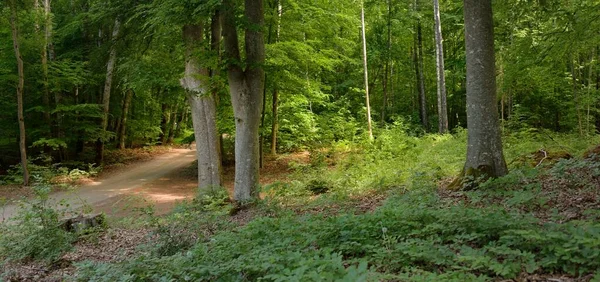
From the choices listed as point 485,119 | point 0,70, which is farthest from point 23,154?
point 485,119

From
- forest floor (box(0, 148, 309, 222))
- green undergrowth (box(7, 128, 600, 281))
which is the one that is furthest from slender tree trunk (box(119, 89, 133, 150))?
green undergrowth (box(7, 128, 600, 281))

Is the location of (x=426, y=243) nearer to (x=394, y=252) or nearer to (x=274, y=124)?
(x=394, y=252)

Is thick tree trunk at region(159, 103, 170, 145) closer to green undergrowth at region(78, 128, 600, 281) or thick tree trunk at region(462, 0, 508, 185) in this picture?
green undergrowth at region(78, 128, 600, 281)

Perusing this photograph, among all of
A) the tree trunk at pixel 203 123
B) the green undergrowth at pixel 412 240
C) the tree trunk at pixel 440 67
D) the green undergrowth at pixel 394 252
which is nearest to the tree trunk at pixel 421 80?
the tree trunk at pixel 440 67

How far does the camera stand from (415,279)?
3109 mm

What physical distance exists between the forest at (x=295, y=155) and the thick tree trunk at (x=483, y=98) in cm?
3

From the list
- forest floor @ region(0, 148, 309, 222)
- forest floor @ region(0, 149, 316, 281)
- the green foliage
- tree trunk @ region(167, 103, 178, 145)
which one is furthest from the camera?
tree trunk @ region(167, 103, 178, 145)

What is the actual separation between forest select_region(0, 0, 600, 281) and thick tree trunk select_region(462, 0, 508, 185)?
0.09 ft

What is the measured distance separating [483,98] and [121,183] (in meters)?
15.4

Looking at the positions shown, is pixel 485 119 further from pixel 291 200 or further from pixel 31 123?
pixel 31 123

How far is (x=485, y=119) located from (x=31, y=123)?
66.7ft

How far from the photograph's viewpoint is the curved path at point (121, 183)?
13.3 meters

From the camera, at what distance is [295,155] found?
2070 centimetres

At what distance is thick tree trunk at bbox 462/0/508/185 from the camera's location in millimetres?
7094
